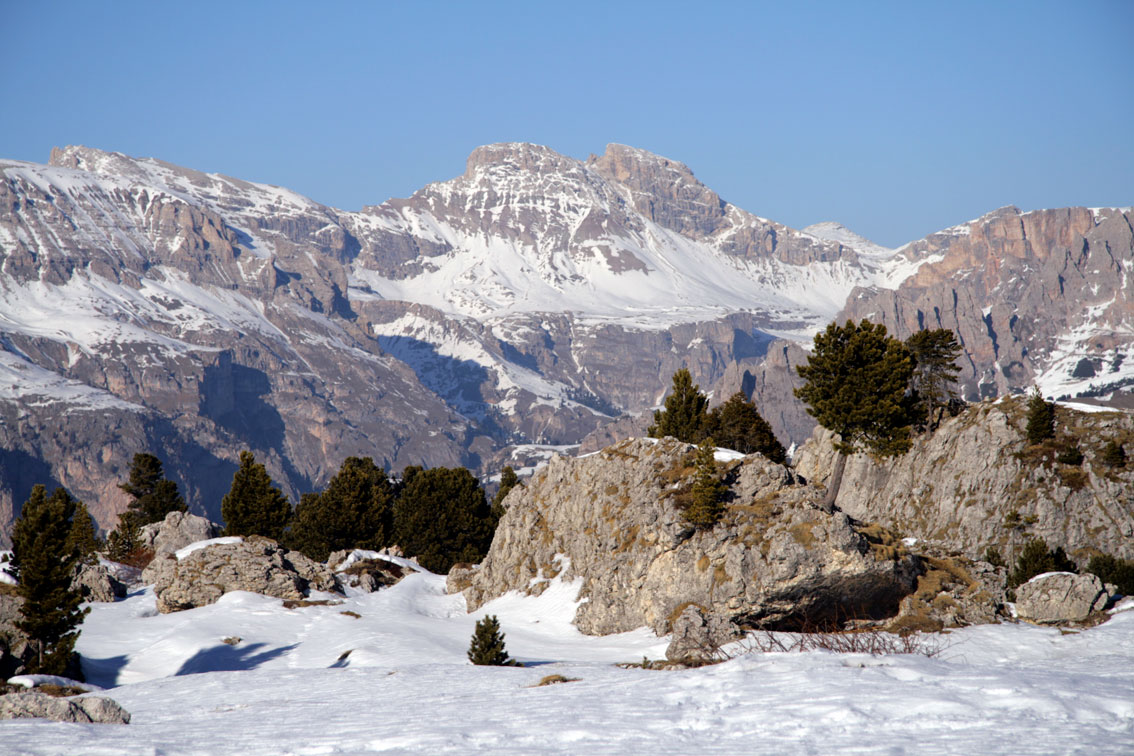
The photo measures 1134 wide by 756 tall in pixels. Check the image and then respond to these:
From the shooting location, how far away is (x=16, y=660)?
3994 centimetres

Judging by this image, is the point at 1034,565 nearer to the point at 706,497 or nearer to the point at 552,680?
the point at 706,497

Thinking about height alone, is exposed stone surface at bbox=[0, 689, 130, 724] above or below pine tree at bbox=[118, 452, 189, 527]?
above

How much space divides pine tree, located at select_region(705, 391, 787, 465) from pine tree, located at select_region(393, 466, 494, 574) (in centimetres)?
3102

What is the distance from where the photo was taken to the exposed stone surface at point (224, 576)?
56.7 meters

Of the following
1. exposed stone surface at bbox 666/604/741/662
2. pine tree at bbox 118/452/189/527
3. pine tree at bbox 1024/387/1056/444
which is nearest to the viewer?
exposed stone surface at bbox 666/604/741/662

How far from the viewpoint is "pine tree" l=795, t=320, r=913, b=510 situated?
57.0 m

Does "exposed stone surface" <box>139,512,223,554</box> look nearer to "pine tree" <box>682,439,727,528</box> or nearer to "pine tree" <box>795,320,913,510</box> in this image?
"pine tree" <box>682,439,727,528</box>

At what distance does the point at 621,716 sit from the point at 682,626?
19.8 meters

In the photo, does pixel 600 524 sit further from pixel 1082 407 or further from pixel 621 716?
pixel 1082 407

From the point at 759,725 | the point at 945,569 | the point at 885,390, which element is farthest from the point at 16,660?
the point at 885,390

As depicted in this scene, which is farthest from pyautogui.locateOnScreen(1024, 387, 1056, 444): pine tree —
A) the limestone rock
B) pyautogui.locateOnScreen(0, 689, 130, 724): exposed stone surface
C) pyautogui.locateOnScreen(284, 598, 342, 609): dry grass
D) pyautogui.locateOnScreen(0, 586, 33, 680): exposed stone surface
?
pyautogui.locateOnScreen(0, 689, 130, 724): exposed stone surface

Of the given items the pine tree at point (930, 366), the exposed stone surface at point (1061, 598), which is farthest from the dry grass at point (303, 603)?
the pine tree at point (930, 366)

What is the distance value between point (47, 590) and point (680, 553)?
30.3 metres

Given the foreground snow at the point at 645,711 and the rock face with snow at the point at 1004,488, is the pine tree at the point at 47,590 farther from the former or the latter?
the rock face with snow at the point at 1004,488
